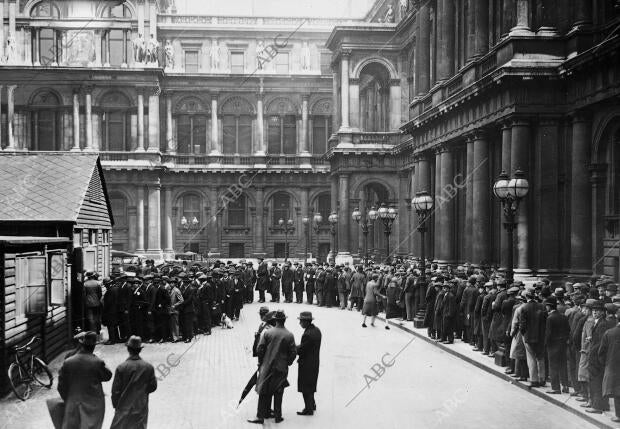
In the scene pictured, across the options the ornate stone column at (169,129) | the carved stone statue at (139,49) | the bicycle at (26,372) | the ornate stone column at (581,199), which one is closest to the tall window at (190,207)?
the ornate stone column at (169,129)

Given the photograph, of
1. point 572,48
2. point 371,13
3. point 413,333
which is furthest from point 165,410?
point 371,13

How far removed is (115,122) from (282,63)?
14851 mm

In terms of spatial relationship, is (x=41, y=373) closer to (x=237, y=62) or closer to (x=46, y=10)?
(x=46, y=10)

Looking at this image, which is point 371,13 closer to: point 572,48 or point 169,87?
point 169,87

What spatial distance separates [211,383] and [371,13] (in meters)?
45.2

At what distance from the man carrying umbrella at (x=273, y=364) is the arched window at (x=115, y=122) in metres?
45.6

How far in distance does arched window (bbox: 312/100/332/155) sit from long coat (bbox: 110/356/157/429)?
→ 5052 cm

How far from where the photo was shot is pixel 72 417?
863 centimetres

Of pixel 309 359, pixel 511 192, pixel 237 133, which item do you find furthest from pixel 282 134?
pixel 309 359

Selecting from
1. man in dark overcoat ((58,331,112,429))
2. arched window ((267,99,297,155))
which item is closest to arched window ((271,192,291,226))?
arched window ((267,99,297,155))

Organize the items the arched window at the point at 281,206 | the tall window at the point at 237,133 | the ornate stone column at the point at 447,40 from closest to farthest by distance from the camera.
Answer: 1. the ornate stone column at the point at 447,40
2. the tall window at the point at 237,133
3. the arched window at the point at 281,206

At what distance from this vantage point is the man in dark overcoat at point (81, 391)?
8.66 metres

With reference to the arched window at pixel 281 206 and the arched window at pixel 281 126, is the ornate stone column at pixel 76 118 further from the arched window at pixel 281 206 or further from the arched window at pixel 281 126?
the arched window at pixel 281 206

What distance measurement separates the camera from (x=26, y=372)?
511 inches
